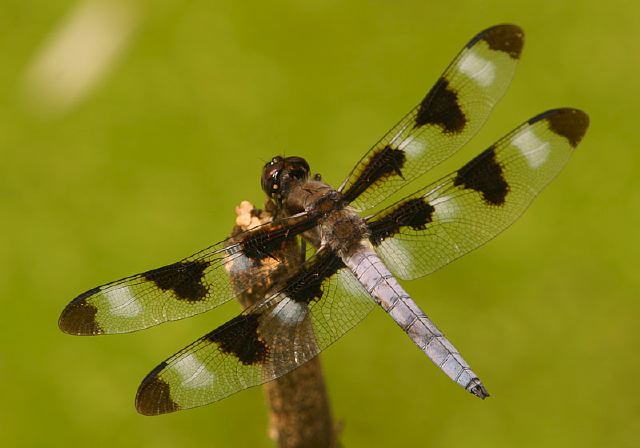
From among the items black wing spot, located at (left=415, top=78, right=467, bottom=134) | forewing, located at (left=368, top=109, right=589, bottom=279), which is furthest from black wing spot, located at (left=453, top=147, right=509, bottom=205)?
black wing spot, located at (left=415, top=78, right=467, bottom=134)

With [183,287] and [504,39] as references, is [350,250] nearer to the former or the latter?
[183,287]

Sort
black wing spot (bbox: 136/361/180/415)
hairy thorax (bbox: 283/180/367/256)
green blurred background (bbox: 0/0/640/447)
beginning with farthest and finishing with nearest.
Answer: green blurred background (bbox: 0/0/640/447), hairy thorax (bbox: 283/180/367/256), black wing spot (bbox: 136/361/180/415)

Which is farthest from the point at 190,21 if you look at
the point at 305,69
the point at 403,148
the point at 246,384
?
the point at 246,384

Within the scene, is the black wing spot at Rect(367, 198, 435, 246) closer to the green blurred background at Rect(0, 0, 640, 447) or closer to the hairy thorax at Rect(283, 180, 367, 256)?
the hairy thorax at Rect(283, 180, 367, 256)

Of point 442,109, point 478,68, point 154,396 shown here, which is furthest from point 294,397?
point 478,68

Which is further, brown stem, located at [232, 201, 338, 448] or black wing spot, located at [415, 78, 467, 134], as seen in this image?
black wing spot, located at [415, 78, 467, 134]

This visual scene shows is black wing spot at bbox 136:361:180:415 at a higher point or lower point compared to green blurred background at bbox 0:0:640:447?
lower
